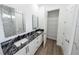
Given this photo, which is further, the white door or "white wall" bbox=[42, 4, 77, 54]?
the white door

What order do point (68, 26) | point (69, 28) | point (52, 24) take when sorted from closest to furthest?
point (69, 28) < point (68, 26) < point (52, 24)

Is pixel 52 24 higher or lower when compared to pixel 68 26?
higher

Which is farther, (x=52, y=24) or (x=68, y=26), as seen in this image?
(x=52, y=24)

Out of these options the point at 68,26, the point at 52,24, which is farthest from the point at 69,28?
the point at 52,24

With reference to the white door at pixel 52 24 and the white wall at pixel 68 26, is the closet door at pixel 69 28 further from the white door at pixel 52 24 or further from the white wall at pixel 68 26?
the white door at pixel 52 24

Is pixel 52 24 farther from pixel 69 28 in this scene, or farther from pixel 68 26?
pixel 69 28

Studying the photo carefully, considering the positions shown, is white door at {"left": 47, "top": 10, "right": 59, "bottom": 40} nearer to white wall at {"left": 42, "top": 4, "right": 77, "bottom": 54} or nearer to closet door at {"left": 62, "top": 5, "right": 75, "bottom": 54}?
white wall at {"left": 42, "top": 4, "right": 77, "bottom": 54}

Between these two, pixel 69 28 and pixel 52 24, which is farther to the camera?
pixel 52 24

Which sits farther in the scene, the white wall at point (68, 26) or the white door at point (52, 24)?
the white door at point (52, 24)

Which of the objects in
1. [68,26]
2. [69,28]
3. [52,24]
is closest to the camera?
[69,28]

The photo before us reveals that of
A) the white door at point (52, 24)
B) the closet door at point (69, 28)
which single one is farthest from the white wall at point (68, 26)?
the white door at point (52, 24)

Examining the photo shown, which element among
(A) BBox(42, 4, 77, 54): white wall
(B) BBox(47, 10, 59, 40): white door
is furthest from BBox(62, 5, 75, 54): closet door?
(B) BBox(47, 10, 59, 40): white door

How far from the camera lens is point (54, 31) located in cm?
350
